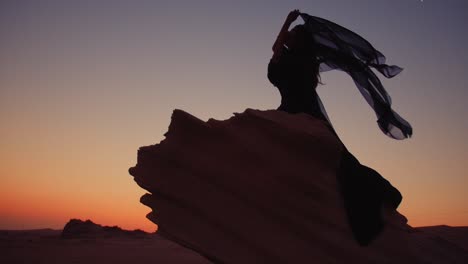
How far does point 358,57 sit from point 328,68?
41 centimetres

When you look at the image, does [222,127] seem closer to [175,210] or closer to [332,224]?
[175,210]

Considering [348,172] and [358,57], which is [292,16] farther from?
[348,172]

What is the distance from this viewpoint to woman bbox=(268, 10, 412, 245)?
4047 mm

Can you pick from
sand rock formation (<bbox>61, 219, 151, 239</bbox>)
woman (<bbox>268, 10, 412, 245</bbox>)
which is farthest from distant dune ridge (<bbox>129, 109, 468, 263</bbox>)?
sand rock formation (<bbox>61, 219, 151, 239</bbox>)

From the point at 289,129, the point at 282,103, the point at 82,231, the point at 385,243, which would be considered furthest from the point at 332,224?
the point at 82,231

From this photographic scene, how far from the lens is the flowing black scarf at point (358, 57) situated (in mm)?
5055

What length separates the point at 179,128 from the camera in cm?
406

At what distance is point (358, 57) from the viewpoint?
509 cm

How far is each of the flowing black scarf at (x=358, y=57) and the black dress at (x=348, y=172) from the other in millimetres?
427

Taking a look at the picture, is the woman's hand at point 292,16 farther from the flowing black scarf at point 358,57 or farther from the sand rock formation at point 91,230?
the sand rock formation at point 91,230

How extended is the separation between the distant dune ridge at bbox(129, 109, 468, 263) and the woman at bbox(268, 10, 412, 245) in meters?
0.37

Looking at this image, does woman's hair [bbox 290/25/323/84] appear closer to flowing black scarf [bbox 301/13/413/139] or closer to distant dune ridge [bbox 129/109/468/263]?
flowing black scarf [bbox 301/13/413/139]

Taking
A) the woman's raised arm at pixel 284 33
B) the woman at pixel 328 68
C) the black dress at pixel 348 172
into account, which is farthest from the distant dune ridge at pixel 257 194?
the woman's raised arm at pixel 284 33

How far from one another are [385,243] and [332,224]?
606 millimetres
